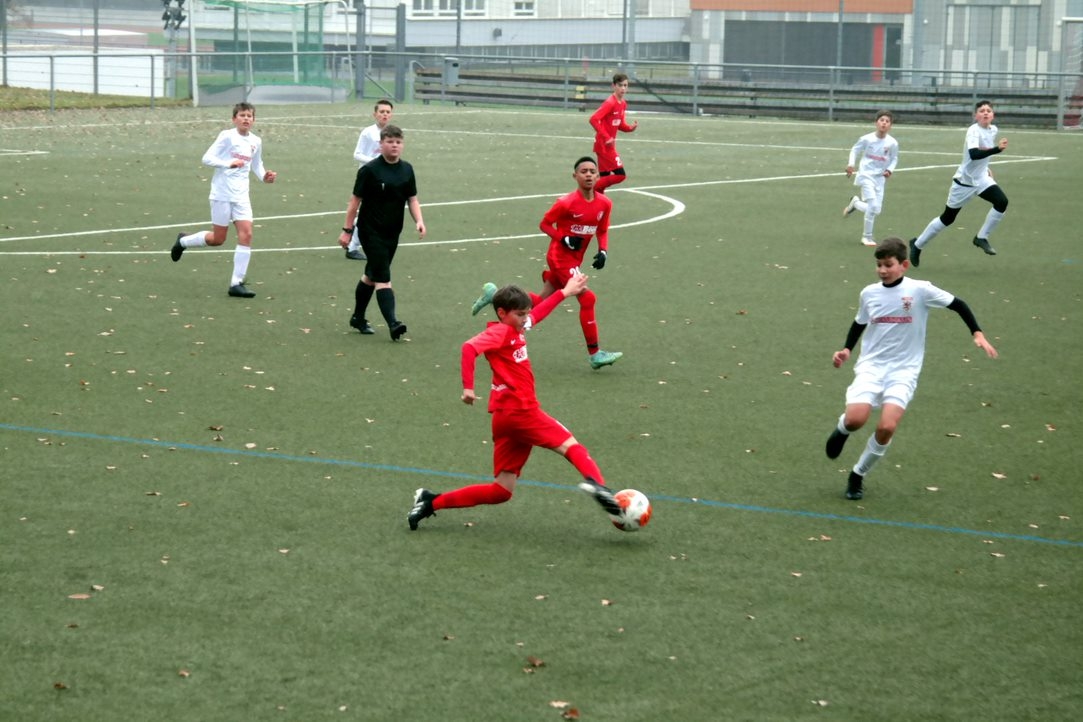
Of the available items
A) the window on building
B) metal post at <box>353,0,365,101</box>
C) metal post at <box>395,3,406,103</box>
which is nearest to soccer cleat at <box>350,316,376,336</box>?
metal post at <box>353,0,365,101</box>

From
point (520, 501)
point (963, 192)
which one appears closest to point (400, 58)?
point (963, 192)

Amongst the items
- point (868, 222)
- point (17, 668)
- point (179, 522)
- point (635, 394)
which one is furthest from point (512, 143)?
point (17, 668)

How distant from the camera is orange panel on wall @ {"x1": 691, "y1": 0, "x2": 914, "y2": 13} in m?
A: 61.8

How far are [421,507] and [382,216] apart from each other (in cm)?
604

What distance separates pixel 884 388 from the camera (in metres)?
9.65

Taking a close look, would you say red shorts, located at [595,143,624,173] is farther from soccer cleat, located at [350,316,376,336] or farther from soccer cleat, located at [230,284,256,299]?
soccer cleat, located at [350,316,376,336]

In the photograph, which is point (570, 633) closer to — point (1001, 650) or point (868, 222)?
point (1001, 650)

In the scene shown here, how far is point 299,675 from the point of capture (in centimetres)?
671

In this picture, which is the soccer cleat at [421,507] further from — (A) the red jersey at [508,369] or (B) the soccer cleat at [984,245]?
(B) the soccer cleat at [984,245]

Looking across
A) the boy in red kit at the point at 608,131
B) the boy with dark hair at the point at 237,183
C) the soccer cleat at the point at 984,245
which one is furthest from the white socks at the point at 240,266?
the boy in red kit at the point at 608,131

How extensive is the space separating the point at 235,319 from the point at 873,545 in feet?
26.8

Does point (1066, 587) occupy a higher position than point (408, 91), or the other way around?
point (408, 91)

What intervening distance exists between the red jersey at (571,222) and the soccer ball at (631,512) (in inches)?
197

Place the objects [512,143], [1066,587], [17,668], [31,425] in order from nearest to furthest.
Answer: [17,668], [1066,587], [31,425], [512,143]
